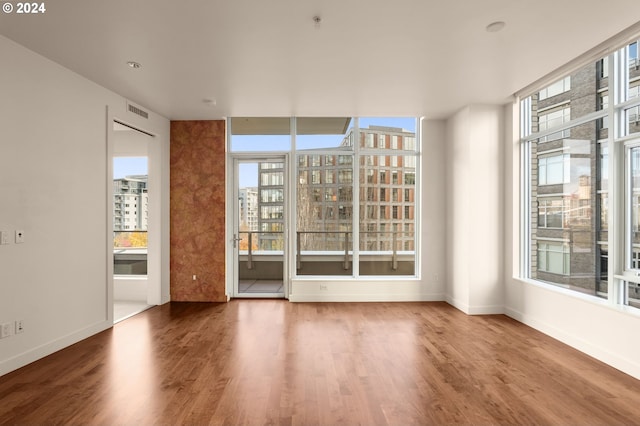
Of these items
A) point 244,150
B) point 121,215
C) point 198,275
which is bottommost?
point 198,275

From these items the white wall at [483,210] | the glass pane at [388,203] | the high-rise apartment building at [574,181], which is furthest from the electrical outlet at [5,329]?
the high-rise apartment building at [574,181]

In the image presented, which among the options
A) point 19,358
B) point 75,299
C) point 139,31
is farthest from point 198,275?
point 139,31

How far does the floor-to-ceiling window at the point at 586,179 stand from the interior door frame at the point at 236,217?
3371 millimetres

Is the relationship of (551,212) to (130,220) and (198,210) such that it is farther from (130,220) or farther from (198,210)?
(130,220)

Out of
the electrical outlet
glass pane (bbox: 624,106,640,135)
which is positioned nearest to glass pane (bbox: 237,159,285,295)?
the electrical outlet

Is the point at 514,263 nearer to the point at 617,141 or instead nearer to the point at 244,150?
the point at 617,141

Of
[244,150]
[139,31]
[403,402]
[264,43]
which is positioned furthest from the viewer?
[244,150]

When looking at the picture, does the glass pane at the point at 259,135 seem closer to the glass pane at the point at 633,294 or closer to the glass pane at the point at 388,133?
the glass pane at the point at 388,133

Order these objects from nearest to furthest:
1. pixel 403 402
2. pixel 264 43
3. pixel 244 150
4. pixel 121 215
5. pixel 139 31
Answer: pixel 403 402 → pixel 139 31 → pixel 264 43 → pixel 244 150 → pixel 121 215

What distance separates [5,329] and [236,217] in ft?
10.3

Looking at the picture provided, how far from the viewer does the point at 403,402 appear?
2443 mm

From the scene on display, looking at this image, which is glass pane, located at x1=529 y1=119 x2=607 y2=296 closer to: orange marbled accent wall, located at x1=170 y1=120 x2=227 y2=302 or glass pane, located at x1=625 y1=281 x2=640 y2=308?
glass pane, located at x1=625 y1=281 x2=640 y2=308

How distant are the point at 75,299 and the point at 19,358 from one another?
72cm

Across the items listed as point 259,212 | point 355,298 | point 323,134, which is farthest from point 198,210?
point 355,298
